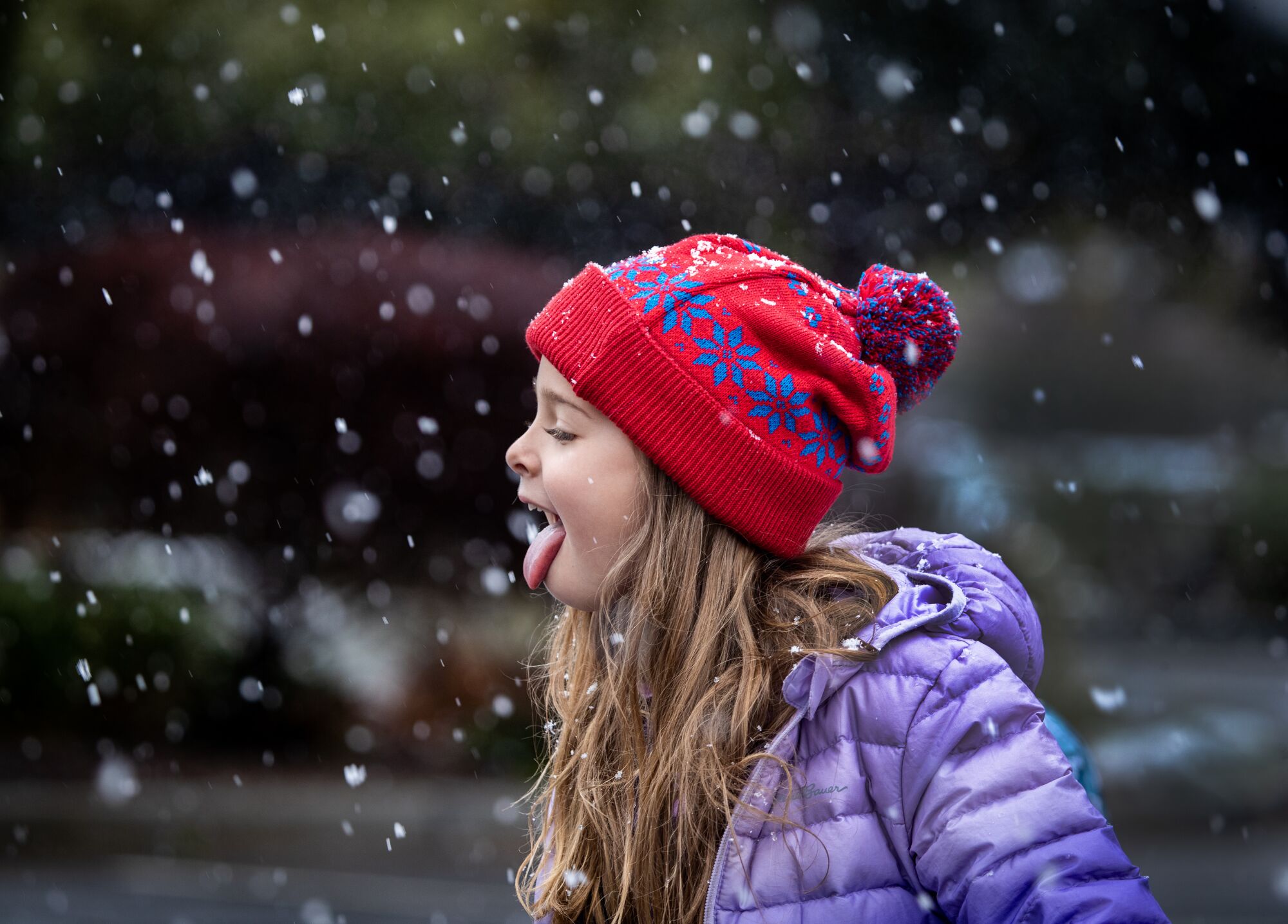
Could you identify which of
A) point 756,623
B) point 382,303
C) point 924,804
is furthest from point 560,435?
point 382,303

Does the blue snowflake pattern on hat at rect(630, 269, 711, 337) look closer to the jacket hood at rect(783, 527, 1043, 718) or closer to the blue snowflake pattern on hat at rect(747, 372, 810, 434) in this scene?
the blue snowflake pattern on hat at rect(747, 372, 810, 434)

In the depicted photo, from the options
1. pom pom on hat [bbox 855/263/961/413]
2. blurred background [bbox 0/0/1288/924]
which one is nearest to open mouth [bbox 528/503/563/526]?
pom pom on hat [bbox 855/263/961/413]

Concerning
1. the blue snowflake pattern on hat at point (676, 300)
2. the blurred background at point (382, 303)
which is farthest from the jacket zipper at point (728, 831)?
the blurred background at point (382, 303)

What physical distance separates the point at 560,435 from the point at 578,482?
0.39 ft

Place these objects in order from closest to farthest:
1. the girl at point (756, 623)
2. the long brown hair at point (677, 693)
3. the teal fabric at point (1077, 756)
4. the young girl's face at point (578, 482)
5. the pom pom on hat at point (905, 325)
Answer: the girl at point (756, 623)
the long brown hair at point (677, 693)
the young girl's face at point (578, 482)
the pom pom on hat at point (905, 325)
the teal fabric at point (1077, 756)

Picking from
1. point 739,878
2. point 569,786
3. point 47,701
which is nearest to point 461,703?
point 47,701

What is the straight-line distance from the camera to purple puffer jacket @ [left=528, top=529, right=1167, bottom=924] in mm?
1469

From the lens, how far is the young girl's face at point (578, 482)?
190 cm

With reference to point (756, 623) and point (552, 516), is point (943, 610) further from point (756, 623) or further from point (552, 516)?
point (552, 516)

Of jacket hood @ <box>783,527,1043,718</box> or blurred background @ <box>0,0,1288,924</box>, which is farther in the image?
blurred background @ <box>0,0,1288,924</box>

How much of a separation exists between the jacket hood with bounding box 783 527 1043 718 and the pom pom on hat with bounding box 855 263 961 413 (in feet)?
1.17

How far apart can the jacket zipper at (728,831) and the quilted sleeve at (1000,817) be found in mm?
201

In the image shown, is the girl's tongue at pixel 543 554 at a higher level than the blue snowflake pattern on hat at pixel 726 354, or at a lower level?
lower

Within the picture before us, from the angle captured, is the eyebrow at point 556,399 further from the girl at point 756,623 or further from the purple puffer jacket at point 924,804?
the purple puffer jacket at point 924,804
